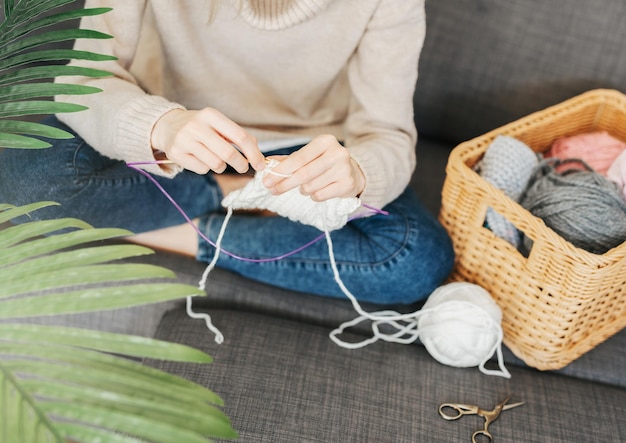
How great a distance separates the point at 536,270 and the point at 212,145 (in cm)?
51

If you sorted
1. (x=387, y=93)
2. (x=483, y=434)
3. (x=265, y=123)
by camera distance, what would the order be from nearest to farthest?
1. (x=483, y=434)
2. (x=387, y=93)
3. (x=265, y=123)

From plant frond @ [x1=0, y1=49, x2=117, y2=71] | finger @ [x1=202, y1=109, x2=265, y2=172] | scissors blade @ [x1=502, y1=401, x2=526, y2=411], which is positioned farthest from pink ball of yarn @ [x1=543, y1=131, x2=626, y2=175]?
plant frond @ [x1=0, y1=49, x2=117, y2=71]

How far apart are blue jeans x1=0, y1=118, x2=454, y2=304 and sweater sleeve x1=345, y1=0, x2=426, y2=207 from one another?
9 cm

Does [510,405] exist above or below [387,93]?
below

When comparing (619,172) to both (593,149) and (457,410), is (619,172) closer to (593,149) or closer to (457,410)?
(593,149)

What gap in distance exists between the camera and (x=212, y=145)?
0.64m

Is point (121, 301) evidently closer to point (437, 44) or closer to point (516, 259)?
point (516, 259)

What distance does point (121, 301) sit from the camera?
17.3 inches

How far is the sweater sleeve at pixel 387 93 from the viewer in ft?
2.83

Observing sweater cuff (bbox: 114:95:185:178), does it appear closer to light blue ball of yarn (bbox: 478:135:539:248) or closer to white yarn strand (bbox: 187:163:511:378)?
white yarn strand (bbox: 187:163:511:378)

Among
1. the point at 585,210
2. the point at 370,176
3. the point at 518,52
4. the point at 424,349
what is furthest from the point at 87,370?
the point at 518,52

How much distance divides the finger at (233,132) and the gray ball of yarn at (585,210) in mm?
499

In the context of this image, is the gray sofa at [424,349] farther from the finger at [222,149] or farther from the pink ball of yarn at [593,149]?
the finger at [222,149]

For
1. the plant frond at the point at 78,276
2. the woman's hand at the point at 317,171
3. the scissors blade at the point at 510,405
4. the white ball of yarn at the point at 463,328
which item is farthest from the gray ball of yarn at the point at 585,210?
the plant frond at the point at 78,276
